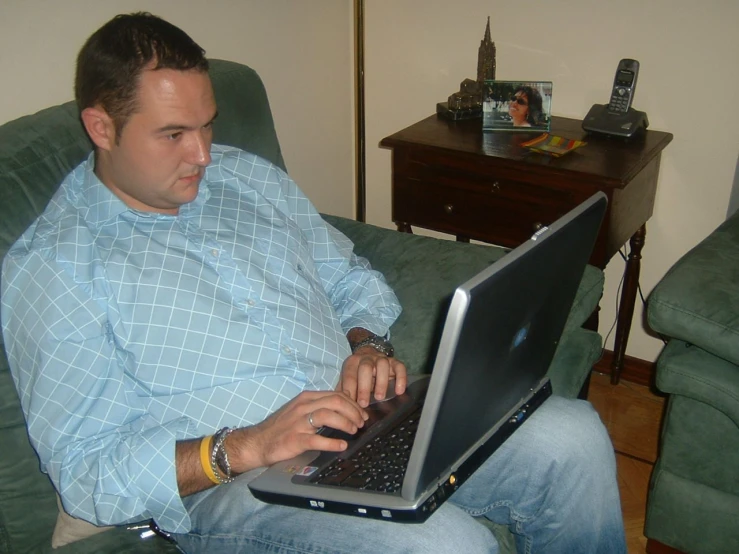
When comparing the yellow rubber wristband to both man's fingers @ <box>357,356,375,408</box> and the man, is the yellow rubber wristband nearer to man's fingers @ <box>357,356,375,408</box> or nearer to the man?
the man

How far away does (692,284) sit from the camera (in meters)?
1.36

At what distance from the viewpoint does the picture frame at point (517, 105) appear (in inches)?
75.3

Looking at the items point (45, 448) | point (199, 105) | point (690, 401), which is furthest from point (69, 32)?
point (690, 401)

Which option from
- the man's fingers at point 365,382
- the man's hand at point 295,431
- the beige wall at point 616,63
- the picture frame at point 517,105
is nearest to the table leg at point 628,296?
the beige wall at point 616,63

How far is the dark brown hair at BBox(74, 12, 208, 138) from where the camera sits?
105 cm

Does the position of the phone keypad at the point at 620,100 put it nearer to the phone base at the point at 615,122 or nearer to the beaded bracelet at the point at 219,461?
the phone base at the point at 615,122

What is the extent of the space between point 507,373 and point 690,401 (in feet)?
2.17

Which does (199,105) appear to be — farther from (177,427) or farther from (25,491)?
(25,491)

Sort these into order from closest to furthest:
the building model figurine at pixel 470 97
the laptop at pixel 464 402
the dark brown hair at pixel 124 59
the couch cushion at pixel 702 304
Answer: the laptop at pixel 464 402 → the dark brown hair at pixel 124 59 → the couch cushion at pixel 702 304 → the building model figurine at pixel 470 97

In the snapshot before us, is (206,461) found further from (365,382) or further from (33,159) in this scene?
(33,159)

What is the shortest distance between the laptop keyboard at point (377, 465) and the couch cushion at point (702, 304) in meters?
0.58

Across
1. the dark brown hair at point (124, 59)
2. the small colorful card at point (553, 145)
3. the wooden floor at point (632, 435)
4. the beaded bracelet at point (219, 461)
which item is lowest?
the wooden floor at point (632, 435)

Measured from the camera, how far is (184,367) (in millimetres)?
1114

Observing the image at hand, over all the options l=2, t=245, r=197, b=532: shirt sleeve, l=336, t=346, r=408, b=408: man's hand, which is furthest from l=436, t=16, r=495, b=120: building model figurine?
l=2, t=245, r=197, b=532: shirt sleeve
